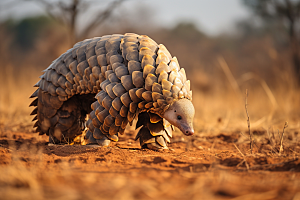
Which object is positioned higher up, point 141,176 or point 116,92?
point 116,92

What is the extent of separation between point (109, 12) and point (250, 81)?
860 cm

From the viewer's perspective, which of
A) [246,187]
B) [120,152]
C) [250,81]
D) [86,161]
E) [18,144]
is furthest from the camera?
[250,81]

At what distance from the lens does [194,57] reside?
71.3 ft

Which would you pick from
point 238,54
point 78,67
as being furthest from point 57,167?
point 238,54

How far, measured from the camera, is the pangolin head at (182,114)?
2.84m

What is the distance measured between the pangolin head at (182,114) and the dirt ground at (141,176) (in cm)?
29

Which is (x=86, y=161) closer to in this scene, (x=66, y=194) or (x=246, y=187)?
(x=66, y=194)

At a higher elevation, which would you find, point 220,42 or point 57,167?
point 220,42

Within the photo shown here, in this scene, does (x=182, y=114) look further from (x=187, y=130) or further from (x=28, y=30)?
(x=28, y=30)

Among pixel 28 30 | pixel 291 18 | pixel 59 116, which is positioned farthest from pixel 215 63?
pixel 28 30

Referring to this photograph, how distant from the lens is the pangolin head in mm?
2840

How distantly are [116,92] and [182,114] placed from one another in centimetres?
73

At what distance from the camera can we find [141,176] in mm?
1930

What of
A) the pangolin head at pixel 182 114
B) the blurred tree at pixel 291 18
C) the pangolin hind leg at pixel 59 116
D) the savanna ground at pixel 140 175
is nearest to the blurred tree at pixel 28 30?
the blurred tree at pixel 291 18
